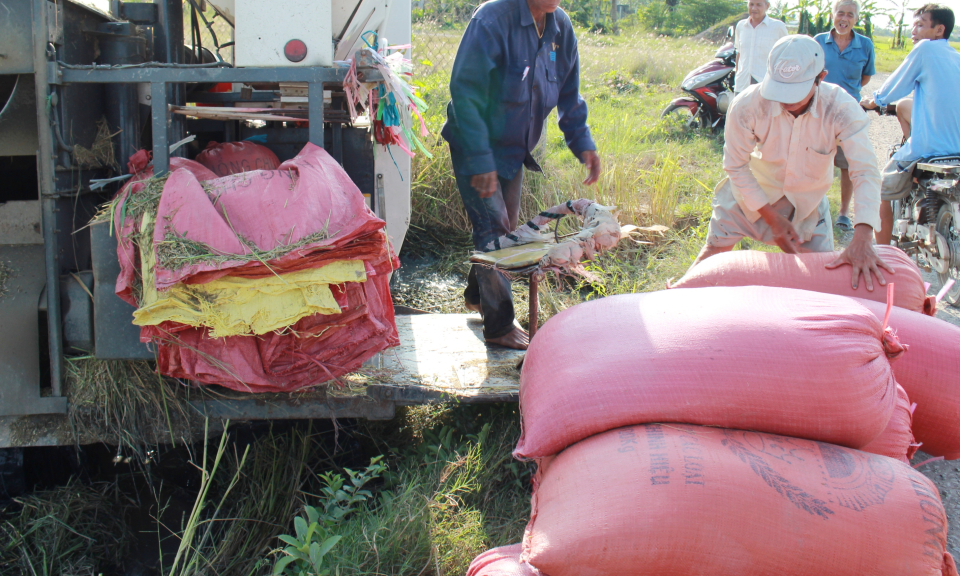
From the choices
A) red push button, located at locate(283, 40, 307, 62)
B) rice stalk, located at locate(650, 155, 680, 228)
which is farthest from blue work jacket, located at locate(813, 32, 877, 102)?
red push button, located at locate(283, 40, 307, 62)

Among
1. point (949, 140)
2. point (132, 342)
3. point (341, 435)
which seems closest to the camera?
point (132, 342)

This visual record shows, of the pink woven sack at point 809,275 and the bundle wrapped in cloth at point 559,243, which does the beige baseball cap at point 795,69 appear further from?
the bundle wrapped in cloth at point 559,243

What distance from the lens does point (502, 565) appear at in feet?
6.03

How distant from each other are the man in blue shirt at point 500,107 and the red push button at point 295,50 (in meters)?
0.80

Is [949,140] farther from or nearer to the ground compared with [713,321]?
farther from the ground

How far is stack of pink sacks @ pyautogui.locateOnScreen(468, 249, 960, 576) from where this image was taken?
5.32ft

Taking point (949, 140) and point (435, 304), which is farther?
point (949, 140)

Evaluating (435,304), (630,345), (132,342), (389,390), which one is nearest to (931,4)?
(435,304)

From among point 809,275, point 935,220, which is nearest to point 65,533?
point 809,275

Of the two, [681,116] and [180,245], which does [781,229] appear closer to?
[180,245]

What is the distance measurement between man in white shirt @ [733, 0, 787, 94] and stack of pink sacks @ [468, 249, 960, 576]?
538cm

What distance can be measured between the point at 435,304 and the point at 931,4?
13.6ft

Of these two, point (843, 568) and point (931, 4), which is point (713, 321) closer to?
point (843, 568)

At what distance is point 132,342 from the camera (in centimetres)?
237
